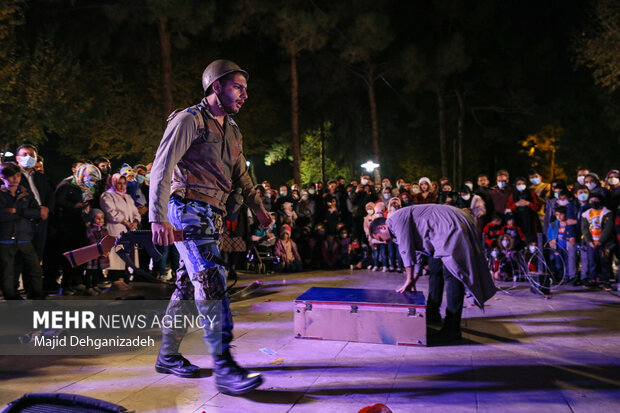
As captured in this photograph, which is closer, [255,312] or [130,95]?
[255,312]

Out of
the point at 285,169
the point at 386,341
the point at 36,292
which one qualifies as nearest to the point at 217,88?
the point at 386,341

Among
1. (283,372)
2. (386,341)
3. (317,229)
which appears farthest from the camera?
(317,229)

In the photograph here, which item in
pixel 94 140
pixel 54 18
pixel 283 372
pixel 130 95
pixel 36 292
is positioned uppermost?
pixel 54 18

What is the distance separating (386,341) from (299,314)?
99 cm

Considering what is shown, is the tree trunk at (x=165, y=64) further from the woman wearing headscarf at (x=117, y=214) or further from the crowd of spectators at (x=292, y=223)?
the woman wearing headscarf at (x=117, y=214)

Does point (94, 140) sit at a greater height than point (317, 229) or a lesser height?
greater

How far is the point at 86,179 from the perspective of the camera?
9055mm

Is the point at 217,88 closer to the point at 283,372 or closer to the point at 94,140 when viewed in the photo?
the point at 283,372

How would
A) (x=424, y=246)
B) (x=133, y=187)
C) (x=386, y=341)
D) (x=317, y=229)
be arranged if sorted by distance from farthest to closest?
(x=317, y=229) → (x=133, y=187) → (x=424, y=246) → (x=386, y=341)

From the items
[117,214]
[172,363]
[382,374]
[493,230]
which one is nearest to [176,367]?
[172,363]

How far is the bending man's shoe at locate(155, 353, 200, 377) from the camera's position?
13.8ft

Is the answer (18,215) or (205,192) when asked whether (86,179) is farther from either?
(205,192)

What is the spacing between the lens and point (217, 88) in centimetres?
403

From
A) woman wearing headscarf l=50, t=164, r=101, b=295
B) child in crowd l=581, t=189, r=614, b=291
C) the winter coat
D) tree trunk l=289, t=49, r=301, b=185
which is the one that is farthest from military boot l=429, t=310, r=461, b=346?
tree trunk l=289, t=49, r=301, b=185
